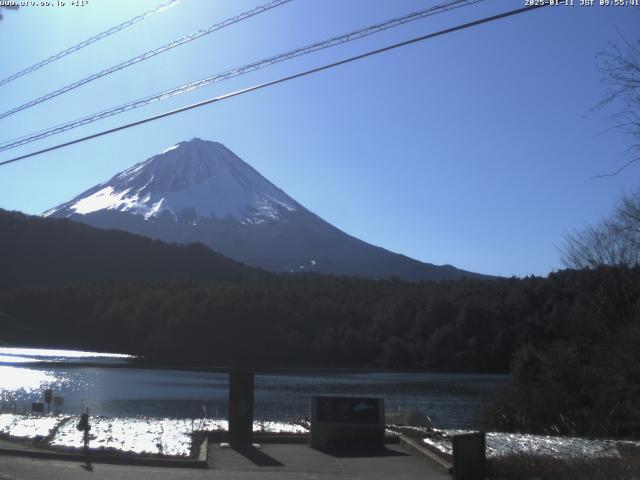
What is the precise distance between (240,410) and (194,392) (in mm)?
30339

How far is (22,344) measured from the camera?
92.1 metres

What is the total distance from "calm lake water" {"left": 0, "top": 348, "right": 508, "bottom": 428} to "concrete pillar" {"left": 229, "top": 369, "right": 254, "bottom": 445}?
10.7 meters

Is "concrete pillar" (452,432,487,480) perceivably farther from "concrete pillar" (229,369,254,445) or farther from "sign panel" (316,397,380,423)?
"concrete pillar" (229,369,254,445)

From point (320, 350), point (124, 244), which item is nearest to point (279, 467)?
point (320, 350)

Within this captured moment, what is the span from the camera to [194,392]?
153ft

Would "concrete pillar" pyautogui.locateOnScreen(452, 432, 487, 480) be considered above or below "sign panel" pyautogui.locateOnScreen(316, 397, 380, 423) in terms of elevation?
below

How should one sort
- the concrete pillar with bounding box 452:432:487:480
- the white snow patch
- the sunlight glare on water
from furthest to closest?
the sunlight glare on water
the white snow patch
the concrete pillar with bounding box 452:432:487:480

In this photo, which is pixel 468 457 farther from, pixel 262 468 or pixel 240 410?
pixel 240 410

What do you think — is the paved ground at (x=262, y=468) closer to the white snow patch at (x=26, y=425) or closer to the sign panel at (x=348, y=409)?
the sign panel at (x=348, y=409)

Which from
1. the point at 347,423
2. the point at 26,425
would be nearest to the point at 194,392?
the point at 26,425

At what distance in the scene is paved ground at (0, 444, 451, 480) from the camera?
13.5 meters

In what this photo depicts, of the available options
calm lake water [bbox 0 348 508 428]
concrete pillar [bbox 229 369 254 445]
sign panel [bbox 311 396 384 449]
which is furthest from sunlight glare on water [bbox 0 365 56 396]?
sign panel [bbox 311 396 384 449]

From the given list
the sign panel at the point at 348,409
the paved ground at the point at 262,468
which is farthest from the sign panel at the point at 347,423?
the paved ground at the point at 262,468

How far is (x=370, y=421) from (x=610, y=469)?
6590 millimetres
